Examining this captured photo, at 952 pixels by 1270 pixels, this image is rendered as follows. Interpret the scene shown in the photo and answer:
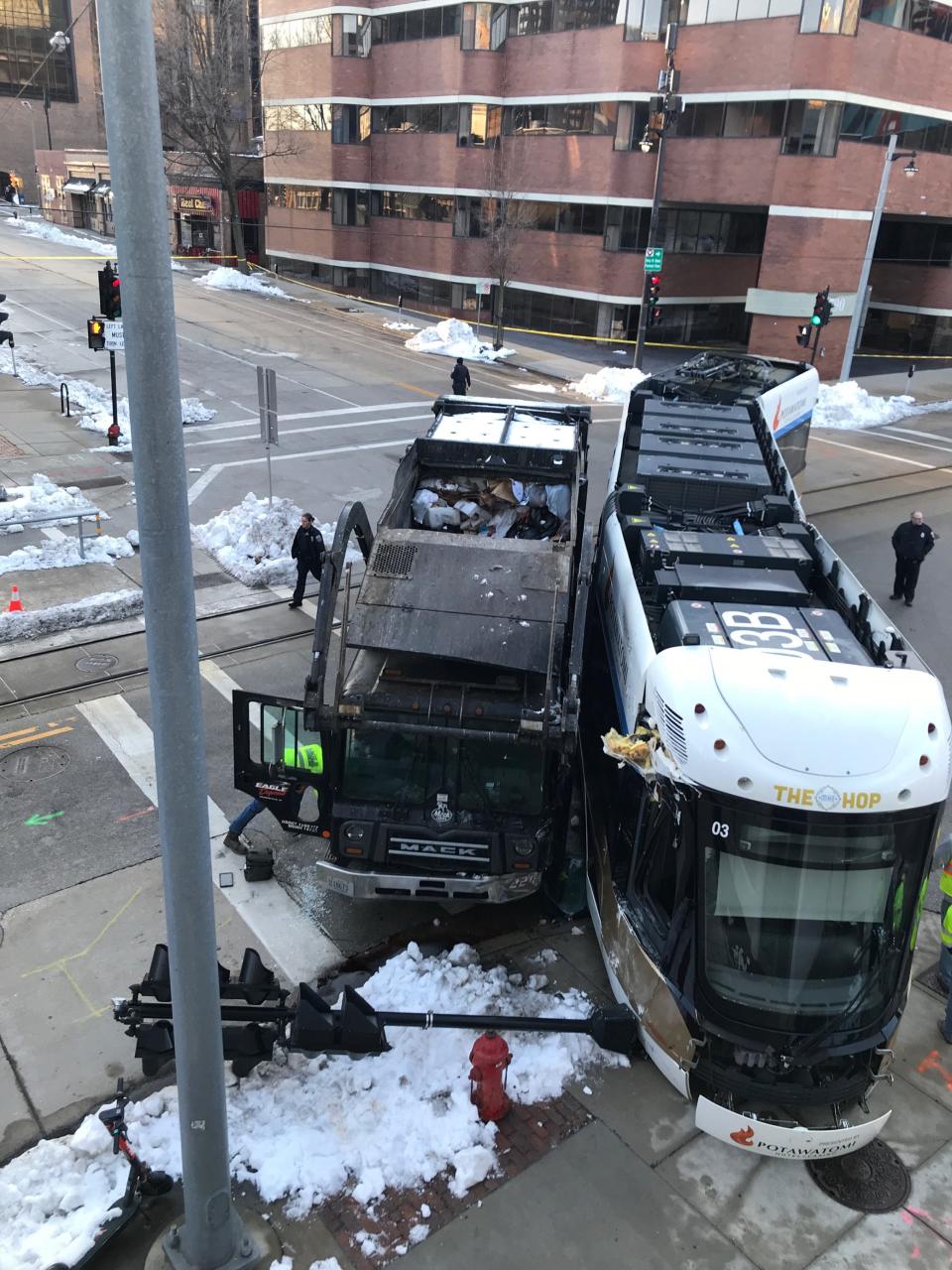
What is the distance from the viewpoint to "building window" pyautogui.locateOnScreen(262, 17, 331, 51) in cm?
4800

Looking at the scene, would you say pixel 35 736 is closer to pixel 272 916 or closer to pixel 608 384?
pixel 272 916

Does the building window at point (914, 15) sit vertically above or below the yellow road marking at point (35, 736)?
above

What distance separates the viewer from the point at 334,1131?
6.27m

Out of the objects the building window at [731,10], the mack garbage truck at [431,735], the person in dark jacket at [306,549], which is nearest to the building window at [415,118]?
the building window at [731,10]

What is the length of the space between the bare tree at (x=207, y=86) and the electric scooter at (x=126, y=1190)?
178ft

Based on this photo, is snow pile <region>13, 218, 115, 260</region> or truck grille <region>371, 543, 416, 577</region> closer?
truck grille <region>371, 543, 416, 577</region>

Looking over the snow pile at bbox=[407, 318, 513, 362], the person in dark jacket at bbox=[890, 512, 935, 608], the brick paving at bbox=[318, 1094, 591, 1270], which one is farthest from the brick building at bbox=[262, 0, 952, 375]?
the brick paving at bbox=[318, 1094, 591, 1270]

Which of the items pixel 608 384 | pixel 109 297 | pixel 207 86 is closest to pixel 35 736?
pixel 109 297

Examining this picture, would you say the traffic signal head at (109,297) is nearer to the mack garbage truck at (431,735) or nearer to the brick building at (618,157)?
the mack garbage truck at (431,735)

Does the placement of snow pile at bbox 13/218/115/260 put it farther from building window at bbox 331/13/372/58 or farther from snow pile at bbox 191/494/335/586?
snow pile at bbox 191/494/335/586

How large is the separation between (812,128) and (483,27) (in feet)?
54.7

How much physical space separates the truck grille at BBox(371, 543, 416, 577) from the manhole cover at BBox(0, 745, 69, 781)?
4522mm

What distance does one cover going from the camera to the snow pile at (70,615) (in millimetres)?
13328

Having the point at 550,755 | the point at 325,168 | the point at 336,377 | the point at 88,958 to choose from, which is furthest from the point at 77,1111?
the point at 325,168
